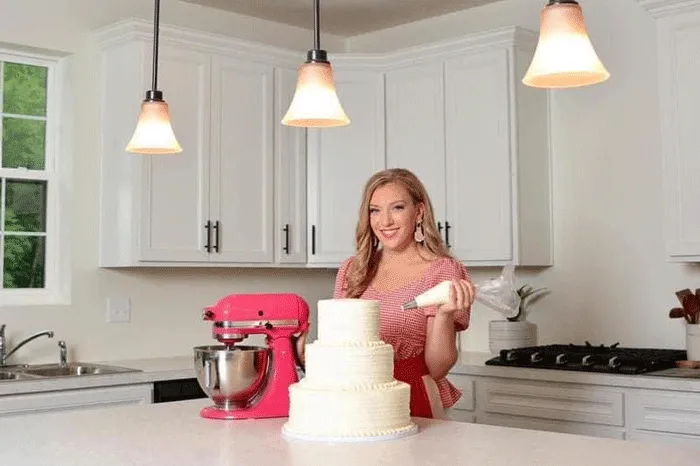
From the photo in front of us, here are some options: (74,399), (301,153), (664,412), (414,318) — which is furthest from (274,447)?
(301,153)

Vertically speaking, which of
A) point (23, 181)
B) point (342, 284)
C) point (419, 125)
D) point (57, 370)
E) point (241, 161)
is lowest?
point (57, 370)

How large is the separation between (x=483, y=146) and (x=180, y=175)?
4.63 ft

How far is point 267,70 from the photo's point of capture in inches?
183

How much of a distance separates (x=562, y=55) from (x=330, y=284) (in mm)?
3413

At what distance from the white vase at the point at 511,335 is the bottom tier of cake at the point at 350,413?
2.37 meters

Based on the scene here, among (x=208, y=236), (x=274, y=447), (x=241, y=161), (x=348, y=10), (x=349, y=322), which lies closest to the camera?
(x=274, y=447)

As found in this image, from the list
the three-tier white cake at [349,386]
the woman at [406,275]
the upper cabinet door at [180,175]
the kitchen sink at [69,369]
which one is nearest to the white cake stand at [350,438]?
the three-tier white cake at [349,386]

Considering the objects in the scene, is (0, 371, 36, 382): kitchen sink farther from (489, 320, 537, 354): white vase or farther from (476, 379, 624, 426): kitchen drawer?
(489, 320, 537, 354): white vase

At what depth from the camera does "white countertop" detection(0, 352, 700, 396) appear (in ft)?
11.2

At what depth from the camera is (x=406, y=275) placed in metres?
2.75

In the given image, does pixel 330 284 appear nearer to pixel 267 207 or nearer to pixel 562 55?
pixel 267 207

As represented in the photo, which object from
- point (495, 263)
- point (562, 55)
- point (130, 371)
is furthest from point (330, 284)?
point (562, 55)

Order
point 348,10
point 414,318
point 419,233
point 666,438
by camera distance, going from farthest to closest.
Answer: point 348,10, point 666,438, point 419,233, point 414,318

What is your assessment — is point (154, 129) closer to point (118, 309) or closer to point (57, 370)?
point (57, 370)
